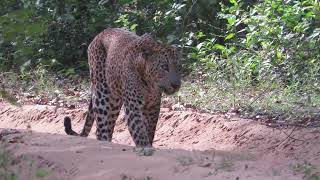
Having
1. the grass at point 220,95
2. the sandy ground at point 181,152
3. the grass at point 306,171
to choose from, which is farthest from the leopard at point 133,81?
the grass at point 306,171

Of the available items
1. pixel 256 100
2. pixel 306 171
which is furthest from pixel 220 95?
pixel 306 171

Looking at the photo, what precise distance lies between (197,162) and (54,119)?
530 centimetres

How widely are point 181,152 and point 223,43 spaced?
264 inches

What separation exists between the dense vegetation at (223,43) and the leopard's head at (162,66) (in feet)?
4.49

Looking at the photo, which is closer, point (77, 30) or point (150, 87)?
point (150, 87)

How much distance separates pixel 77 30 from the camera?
14.4 m

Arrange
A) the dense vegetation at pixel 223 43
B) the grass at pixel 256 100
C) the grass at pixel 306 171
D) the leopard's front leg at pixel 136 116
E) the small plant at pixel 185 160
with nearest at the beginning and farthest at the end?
1. the grass at pixel 306 171
2. the small plant at pixel 185 160
3. the leopard's front leg at pixel 136 116
4. the grass at pixel 256 100
5. the dense vegetation at pixel 223 43

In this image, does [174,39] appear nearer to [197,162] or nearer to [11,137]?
[11,137]

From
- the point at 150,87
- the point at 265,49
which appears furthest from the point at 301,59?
the point at 150,87

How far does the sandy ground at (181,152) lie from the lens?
5.62m

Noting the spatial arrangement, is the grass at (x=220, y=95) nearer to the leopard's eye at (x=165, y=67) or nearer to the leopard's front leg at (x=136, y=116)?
the leopard's front leg at (x=136, y=116)

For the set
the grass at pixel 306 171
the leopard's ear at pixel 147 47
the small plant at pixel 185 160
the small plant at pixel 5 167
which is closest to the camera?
the small plant at pixel 5 167

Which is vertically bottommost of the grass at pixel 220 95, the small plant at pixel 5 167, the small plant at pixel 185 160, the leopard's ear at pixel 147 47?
the grass at pixel 220 95

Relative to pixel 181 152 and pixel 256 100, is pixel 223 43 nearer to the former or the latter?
pixel 256 100
